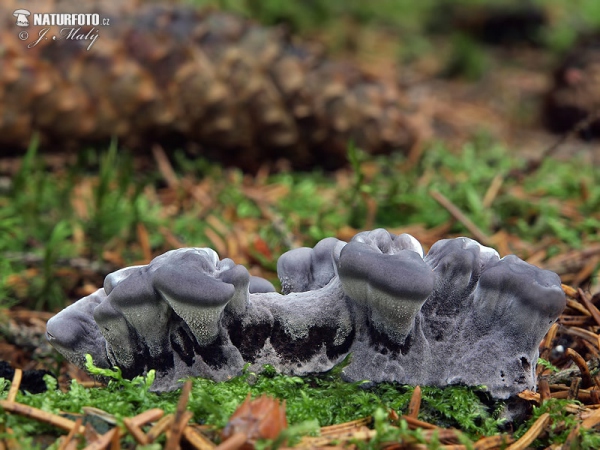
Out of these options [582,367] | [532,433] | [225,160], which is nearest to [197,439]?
[532,433]

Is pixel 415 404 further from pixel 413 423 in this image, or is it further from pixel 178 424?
pixel 178 424

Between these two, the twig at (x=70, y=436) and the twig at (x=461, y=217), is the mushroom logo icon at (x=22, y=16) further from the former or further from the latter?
the twig at (x=70, y=436)

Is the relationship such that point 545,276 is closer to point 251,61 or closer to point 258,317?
point 258,317

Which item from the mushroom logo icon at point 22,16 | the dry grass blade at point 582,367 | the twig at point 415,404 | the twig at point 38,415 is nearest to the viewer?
the twig at point 38,415

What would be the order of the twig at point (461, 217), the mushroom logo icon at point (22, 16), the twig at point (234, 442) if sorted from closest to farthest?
the twig at point (234, 442) → the twig at point (461, 217) → the mushroom logo icon at point (22, 16)

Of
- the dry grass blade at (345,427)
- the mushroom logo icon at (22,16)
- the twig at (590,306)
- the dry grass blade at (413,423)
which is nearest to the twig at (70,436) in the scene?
the dry grass blade at (345,427)

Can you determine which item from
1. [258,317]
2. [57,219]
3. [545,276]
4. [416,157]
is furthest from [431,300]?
[416,157]

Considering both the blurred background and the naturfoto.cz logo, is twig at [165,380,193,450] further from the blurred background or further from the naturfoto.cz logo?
the naturfoto.cz logo
